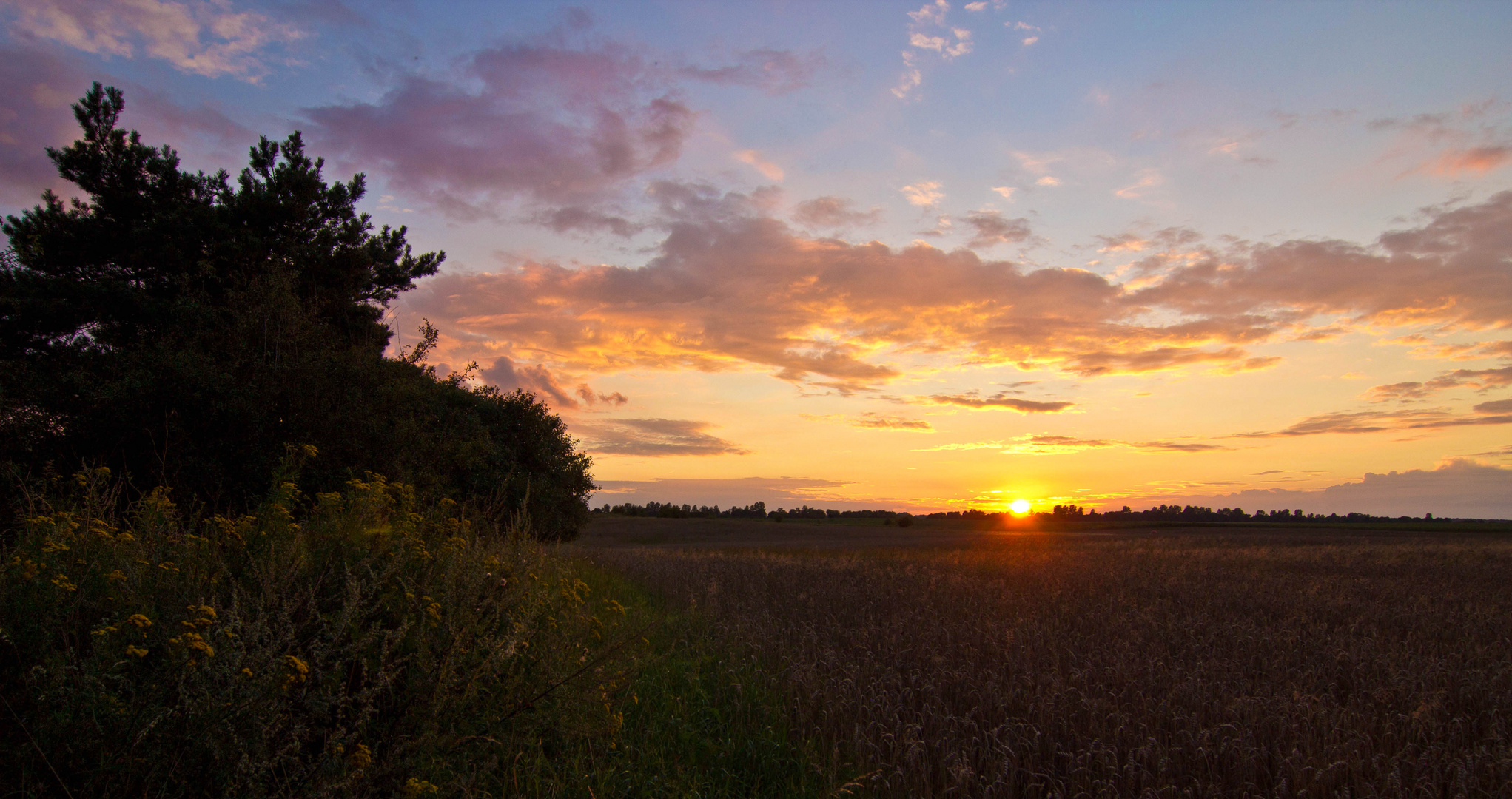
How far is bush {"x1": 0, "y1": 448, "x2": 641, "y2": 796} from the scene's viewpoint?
3.35 m

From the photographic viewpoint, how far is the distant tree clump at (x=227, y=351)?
12734 mm

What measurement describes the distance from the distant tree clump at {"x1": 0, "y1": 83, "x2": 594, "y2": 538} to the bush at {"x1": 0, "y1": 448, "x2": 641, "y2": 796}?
2.35 m

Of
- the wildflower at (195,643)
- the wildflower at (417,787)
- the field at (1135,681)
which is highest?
the wildflower at (195,643)

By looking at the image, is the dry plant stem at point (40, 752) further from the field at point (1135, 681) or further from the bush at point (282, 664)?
the field at point (1135, 681)

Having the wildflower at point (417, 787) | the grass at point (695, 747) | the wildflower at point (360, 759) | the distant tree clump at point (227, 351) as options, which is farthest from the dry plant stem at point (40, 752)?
the distant tree clump at point (227, 351)

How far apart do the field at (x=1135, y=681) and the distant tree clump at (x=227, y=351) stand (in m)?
4.26

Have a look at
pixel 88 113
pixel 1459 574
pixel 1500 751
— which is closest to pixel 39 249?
pixel 88 113

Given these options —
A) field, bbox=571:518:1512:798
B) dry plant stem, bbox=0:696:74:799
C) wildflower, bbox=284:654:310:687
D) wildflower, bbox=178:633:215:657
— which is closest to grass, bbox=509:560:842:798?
field, bbox=571:518:1512:798

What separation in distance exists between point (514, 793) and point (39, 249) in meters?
25.4

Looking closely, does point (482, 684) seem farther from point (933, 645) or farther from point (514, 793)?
point (933, 645)

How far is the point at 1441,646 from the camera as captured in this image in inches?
322

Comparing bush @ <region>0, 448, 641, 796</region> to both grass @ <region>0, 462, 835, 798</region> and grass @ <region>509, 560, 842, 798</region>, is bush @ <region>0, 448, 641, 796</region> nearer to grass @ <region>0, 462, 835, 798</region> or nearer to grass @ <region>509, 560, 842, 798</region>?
grass @ <region>0, 462, 835, 798</region>

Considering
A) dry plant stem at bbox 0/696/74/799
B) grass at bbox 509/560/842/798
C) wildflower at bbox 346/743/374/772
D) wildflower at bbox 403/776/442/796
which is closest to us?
dry plant stem at bbox 0/696/74/799

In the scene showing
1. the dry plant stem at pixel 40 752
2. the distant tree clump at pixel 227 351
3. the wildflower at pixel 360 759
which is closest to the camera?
the dry plant stem at pixel 40 752
